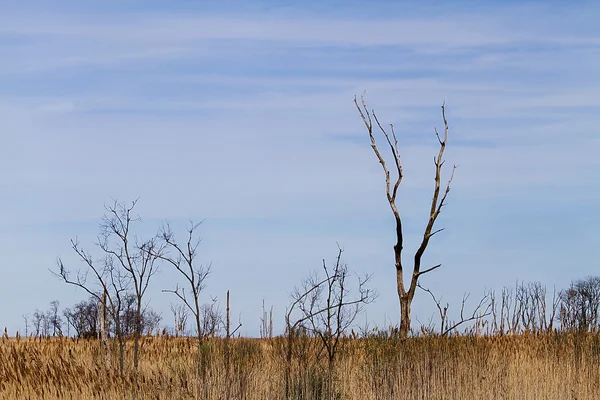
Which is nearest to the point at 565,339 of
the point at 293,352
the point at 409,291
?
the point at 409,291

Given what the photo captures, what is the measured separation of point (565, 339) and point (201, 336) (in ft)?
24.0

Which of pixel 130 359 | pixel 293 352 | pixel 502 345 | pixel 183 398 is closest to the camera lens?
pixel 183 398

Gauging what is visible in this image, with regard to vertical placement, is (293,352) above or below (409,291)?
below

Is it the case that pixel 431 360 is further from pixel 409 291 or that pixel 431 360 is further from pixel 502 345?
pixel 409 291

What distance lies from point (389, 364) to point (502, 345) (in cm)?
343

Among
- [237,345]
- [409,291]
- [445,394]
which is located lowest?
[445,394]

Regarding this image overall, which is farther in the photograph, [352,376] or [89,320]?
[89,320]

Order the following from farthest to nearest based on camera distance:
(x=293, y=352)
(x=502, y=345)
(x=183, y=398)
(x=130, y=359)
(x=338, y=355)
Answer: (x=130, y=359) < (x=502, y=345) < (x=338, y=355) < (x=293, y=352) < (x=183, y=398)

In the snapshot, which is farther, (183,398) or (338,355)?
(338,355)

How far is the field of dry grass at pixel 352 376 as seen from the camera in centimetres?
1294

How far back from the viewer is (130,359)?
19.2 metres

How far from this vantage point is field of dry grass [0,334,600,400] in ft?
42.4

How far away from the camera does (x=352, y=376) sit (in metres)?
14.0

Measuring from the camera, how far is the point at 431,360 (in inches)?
535
